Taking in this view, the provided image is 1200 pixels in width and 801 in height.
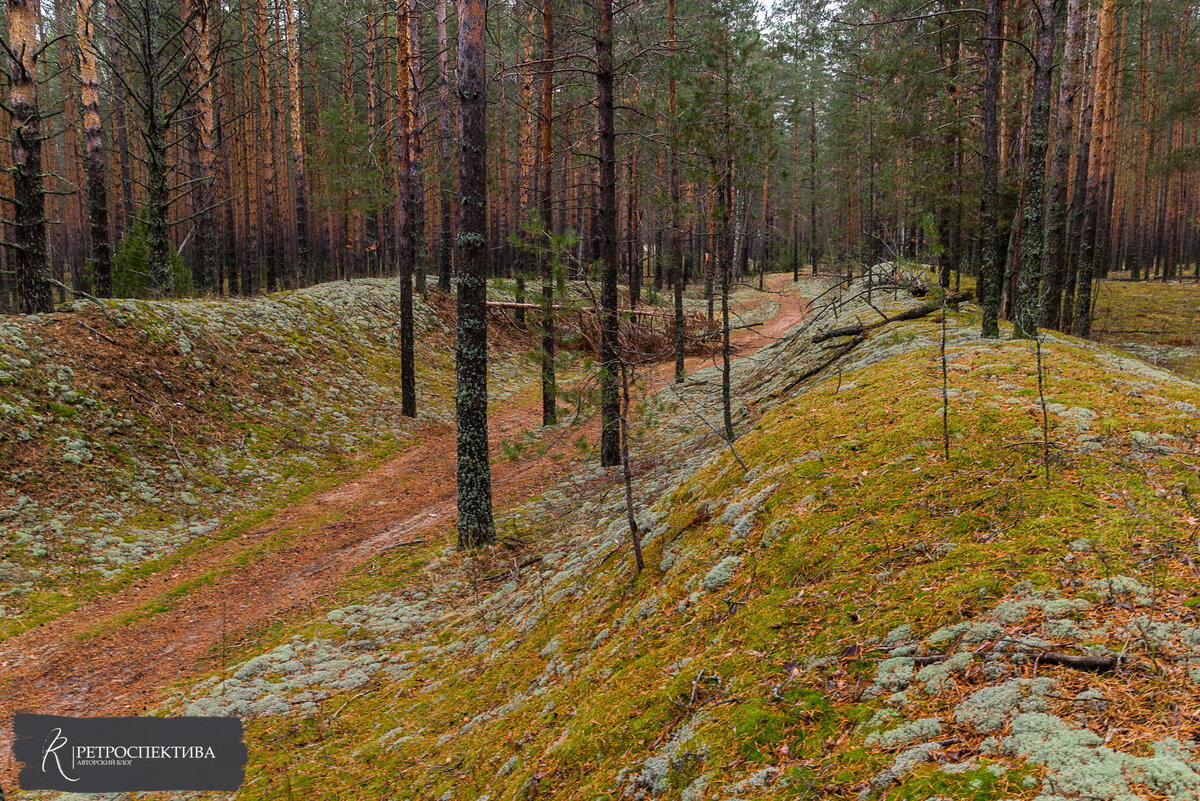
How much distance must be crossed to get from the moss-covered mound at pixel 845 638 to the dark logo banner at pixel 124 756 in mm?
363

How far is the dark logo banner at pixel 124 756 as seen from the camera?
4.45 meters

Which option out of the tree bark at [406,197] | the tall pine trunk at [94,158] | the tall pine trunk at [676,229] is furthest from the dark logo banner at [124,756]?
the tall pine trunk at [94,158]

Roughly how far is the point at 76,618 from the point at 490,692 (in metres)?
A: 5.94

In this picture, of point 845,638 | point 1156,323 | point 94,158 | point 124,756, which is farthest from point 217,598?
point 1156,323

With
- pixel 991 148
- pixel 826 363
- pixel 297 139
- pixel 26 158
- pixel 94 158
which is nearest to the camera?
pixel 991 148

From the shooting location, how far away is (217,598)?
7738mm

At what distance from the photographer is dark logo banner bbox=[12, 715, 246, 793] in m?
4.45

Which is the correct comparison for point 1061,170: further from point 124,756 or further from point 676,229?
point 124,756

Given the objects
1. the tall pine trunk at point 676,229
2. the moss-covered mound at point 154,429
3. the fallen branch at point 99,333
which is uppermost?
the tall pine trunk at point 676,229

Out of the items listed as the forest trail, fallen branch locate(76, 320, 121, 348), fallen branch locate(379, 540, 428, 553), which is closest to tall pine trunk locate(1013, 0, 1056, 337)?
the forest trail

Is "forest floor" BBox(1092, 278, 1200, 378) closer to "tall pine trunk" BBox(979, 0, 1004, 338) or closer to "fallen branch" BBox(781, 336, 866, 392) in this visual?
"tall pine trunk" BBox(979, 0, 1004, 338)

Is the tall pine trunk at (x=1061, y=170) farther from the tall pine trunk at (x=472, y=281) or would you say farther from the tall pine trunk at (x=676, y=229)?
Answer: the tall pine trunk at (x=472, y=281)

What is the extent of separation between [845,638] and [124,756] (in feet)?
17.8

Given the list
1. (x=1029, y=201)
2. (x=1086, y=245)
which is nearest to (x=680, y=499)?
(x=1029, y=201)
